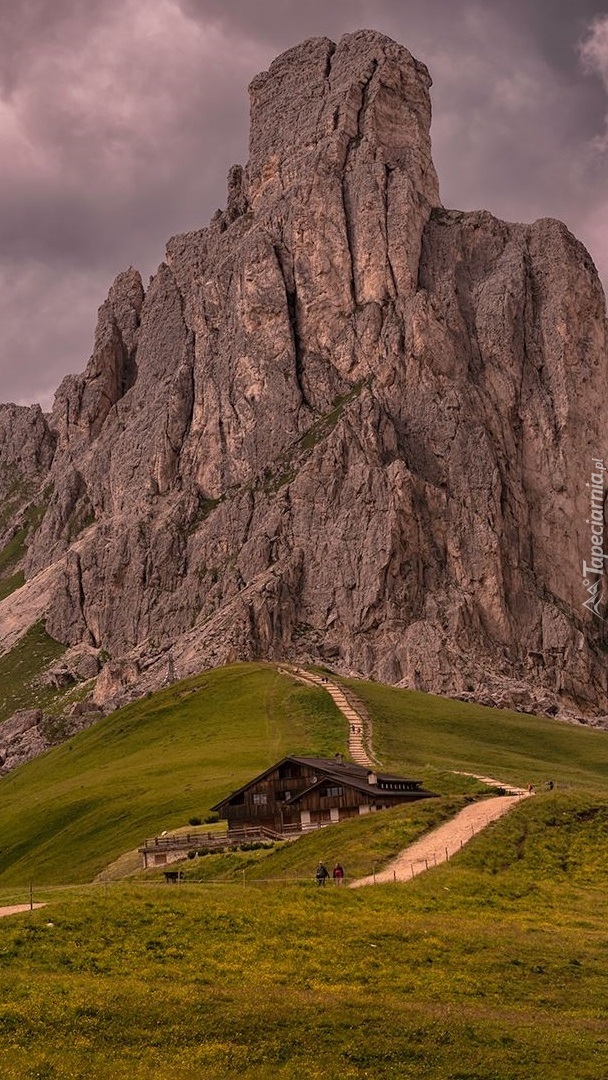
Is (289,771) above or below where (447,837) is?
above

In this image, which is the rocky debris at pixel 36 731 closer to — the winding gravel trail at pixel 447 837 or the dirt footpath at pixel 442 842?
the winding gravel trail at pixel 447 837

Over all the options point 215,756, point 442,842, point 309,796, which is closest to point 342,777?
point 309,796

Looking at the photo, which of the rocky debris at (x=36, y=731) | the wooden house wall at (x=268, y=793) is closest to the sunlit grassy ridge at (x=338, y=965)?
the wooden house wall at (x=268, y=793)

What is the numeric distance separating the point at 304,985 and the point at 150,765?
84015 millimetres

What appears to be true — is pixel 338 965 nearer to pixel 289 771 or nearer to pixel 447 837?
pixel 447 837

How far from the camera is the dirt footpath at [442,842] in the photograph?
4847cm

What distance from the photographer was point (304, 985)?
31625 mm

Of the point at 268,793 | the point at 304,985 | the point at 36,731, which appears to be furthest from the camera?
the point at 36,731

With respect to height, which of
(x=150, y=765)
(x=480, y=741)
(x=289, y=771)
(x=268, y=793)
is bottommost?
(x=268, y=793)

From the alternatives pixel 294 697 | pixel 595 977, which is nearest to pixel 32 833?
pixel 294 697

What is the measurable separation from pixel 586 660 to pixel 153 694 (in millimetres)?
79952

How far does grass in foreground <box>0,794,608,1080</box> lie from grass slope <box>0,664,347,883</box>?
138ft

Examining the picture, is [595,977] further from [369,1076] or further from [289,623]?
[289,623]

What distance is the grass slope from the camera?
89.2m
